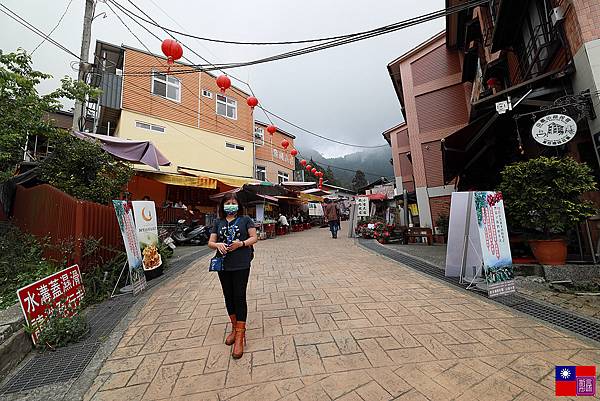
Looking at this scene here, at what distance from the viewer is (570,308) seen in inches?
125

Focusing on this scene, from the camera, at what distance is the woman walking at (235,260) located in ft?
8.06

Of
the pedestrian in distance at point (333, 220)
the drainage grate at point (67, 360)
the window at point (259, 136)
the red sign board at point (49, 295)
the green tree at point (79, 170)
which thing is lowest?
the drainage grate at point (67, 360)

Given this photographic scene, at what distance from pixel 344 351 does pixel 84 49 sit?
9.16 m

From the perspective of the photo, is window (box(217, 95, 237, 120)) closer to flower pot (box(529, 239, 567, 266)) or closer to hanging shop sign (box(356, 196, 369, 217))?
hanging shop sign (box(356, 196, 369, 217))

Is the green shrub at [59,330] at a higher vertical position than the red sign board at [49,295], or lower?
lower

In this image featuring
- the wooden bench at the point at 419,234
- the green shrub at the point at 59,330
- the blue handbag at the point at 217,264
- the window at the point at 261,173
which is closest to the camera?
the blue handbag at the point at 217,264

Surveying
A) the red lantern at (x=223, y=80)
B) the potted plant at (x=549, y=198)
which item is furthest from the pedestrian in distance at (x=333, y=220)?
the potted plant at (x=549, y=198)

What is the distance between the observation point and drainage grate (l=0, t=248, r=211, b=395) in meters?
2.08

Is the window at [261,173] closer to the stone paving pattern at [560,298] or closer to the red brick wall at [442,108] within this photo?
the red brick wall at [442,108]

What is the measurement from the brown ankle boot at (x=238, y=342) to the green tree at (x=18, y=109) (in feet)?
17.7

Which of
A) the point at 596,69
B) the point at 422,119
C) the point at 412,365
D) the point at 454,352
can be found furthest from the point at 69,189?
the point at 422,119

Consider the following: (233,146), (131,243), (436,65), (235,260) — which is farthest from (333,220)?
(235,260)

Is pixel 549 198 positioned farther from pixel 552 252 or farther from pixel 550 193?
pixel 552 252

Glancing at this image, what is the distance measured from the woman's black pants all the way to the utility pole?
22.1 ft
